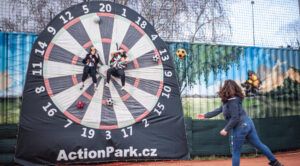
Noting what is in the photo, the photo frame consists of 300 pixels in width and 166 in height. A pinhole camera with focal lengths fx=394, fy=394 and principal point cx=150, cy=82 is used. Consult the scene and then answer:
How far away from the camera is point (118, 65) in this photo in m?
8.41

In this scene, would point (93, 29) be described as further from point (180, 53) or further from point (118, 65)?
point (180, 53)

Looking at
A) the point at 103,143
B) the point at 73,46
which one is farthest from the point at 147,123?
the point at 73,46

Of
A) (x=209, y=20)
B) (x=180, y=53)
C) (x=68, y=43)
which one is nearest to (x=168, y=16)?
(x=209, y=20)

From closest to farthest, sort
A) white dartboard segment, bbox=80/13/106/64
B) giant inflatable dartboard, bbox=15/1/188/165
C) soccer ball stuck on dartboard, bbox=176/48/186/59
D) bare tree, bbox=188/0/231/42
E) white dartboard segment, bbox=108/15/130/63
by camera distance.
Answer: giant inflatable dartboard, bbox=15/1/188/165 → white dartboard segment, bbox=80/13/106/64 → white dartboard segment, bbox=108/15/130/63 → soccer ball stuck on dartboard, bbox=176/48/186/59 → bare tree, bbox=188/0/231/42

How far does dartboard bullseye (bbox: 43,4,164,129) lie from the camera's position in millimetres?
8008

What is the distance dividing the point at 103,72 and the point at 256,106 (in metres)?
4.29

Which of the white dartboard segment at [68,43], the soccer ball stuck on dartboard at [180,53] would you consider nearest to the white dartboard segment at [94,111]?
the white dartboard segment at [68,43]

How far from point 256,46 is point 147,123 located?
3.95m

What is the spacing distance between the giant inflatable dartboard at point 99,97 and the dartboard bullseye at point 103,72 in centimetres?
2

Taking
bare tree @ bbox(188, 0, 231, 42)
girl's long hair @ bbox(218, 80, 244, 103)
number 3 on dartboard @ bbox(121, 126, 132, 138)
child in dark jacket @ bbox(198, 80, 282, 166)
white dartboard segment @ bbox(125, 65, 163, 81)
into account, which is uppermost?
bare tree @ bbox(188, 0, 231, 42)

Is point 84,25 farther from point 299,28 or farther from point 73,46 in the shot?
point 299,28

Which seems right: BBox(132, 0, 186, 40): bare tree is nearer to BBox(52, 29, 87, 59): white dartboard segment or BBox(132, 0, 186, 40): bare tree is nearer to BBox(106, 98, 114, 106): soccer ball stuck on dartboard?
BBox(52, 29, 87, 59): white dartboard segment

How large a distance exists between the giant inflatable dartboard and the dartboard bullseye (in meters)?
0.02

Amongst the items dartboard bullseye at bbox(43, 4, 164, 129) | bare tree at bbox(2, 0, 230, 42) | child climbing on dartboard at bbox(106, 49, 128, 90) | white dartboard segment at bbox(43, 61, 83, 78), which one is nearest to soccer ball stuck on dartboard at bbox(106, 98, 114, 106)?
dartboard bullseye at bbox(43, 4, 164, 129)
